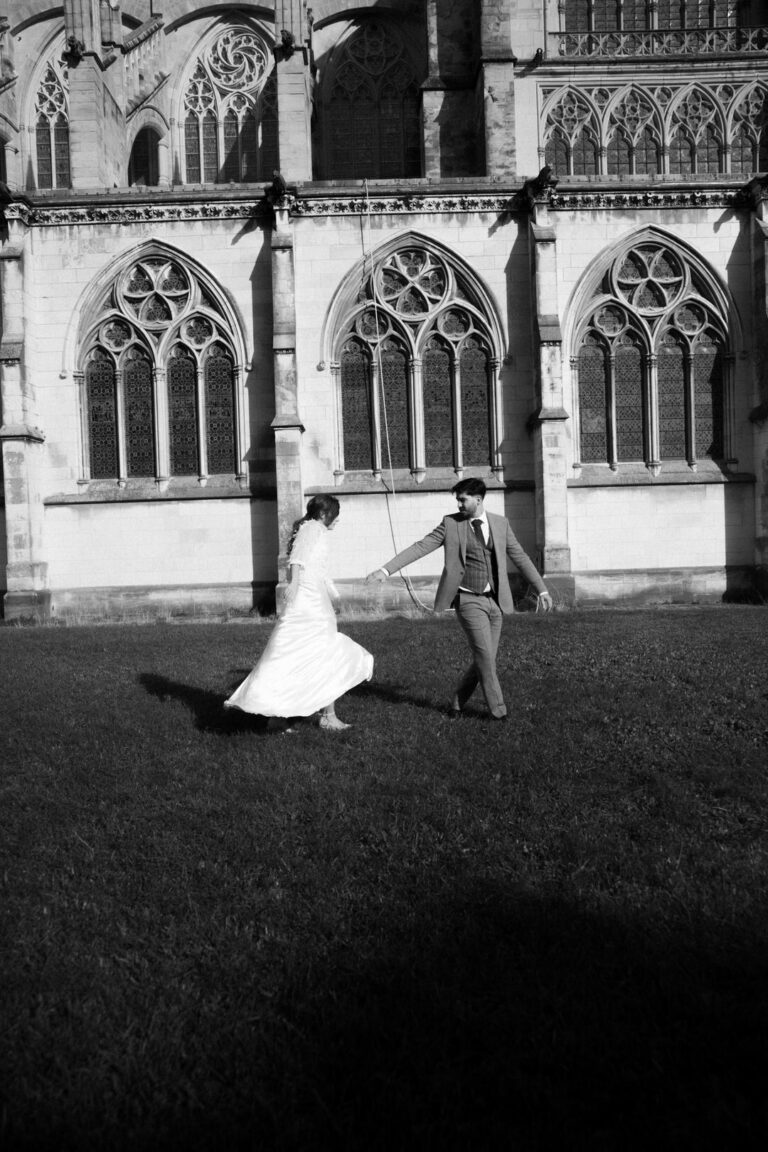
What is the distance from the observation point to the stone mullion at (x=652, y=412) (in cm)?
1819

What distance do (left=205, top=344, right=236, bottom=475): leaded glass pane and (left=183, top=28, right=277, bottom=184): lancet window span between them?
1043 centimetres

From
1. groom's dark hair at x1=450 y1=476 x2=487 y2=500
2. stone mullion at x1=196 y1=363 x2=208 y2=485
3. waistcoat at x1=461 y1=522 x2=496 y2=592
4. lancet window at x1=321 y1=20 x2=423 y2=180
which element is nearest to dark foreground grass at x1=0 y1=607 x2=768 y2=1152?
waistcoat at x1=461 y1=522 x2=496 y2=592

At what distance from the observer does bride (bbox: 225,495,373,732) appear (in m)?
6.65

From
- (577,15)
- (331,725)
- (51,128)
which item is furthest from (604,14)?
(331,725)

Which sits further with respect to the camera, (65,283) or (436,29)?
(436,29)

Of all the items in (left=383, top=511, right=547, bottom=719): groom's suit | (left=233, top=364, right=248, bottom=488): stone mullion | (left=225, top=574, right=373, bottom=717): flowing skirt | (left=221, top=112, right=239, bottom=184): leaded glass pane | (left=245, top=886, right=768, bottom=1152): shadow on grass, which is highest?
(left=221, top=112, right=239, bottom=184): leaded glass pane

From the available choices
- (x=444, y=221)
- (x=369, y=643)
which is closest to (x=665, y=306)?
(x=444, y=221)

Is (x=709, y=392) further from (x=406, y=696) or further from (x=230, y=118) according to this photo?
(x=230, y=118)

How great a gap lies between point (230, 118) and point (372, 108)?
4.35m

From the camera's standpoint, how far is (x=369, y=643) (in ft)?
37.8

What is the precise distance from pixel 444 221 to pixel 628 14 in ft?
40.6

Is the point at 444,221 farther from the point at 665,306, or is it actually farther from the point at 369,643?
the point at 369,643

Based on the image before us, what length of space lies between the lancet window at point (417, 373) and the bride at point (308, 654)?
10.9m

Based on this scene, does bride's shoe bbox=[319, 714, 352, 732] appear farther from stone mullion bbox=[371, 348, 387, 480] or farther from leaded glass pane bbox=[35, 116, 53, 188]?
leaded glass pane bbox=[35, 116, 53, 188]
